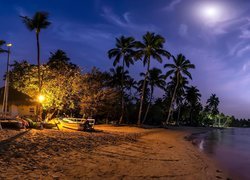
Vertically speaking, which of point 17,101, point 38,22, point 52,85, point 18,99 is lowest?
point 17,101

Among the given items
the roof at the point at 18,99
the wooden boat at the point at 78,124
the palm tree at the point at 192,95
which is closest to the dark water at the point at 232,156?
the wooden boat at the point at 78,124

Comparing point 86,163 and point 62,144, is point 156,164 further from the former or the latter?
point 62,144

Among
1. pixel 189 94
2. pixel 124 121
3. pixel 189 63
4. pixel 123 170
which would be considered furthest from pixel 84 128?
pixel 189 94

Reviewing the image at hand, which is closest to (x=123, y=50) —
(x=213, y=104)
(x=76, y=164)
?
(x=76, y=164)

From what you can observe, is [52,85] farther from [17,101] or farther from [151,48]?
Result: [151,48]

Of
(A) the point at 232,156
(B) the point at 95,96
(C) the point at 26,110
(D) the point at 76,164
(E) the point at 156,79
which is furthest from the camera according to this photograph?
(E) the point at 156,79

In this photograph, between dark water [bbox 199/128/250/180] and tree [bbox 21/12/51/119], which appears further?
tree [bbox 21/12/51/119]

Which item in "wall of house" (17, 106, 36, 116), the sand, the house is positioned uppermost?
the house

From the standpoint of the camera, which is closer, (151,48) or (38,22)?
(38,22)

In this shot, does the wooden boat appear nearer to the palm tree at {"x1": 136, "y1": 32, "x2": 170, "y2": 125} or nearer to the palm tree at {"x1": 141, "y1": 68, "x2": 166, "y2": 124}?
the palm tree at {"x1": 136, "y1": 32, "x2": 170, "y2": 125}

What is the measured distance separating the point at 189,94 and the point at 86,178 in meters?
82.9

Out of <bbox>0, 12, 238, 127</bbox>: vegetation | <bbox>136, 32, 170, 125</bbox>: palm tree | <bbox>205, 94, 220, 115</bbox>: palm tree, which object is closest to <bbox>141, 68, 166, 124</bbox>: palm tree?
<bbox>0, 12, 238, 127</bbox>: vegetation

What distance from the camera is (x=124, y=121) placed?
174ft

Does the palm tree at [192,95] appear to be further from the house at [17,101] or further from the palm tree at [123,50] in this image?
the house at [17,101]
